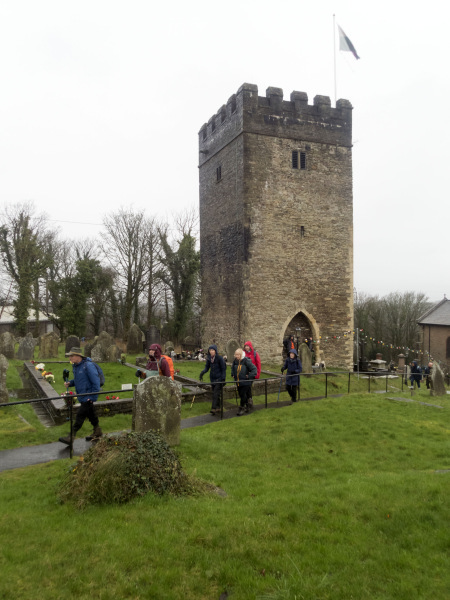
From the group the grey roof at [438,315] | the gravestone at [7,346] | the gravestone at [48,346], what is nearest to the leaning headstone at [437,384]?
the gravestone at [48,346]

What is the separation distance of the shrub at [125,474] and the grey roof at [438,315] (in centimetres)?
3890

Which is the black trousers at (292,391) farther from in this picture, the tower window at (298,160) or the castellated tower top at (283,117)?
the castellated tower top at (283,117)

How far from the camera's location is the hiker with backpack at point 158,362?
8.58 m

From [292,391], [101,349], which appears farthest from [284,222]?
[292,391]

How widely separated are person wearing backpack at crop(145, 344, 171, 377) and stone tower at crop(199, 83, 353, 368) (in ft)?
34.5

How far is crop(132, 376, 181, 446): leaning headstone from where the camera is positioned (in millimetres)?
6770

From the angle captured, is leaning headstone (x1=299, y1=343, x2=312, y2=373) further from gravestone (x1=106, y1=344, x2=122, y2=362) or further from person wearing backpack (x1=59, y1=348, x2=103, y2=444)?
person wearing backpack (x1=59, y1=348, x2=103, y2=444)

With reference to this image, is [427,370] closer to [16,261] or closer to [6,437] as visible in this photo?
[6,437]

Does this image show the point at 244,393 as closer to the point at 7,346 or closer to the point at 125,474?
the point at 125,474

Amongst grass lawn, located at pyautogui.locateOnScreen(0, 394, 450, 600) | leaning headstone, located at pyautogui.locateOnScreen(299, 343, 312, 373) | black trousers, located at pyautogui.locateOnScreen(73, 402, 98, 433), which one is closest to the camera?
grass lawn, located at pyautogui.locateOnScreen(0, 394, 450, 600)

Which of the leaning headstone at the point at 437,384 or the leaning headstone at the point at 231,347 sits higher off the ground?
the leaning headstone at the point at 231,347

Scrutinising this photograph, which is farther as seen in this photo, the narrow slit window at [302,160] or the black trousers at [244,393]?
the narrow slit window at [302,160]

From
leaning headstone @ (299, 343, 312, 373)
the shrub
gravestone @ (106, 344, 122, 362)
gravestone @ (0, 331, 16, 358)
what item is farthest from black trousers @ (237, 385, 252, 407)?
gravestone @ (0, 331, 16, 358)

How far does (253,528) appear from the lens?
4.18m
